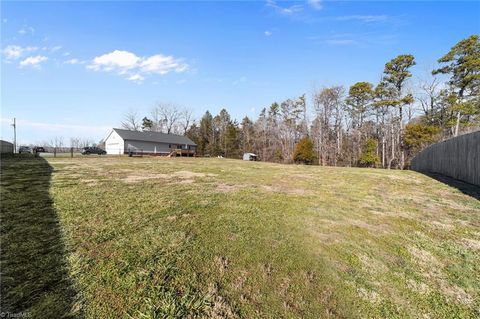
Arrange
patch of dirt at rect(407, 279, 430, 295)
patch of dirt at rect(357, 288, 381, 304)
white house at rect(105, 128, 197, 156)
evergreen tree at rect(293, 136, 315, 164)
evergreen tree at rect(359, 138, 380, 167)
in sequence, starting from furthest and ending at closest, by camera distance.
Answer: white house at rect(105, 128, 197, 156)
evergreen tree at rect(293, 136, 315, 164)
evergreen tree at rect(359, 138, 380, 167)
patch of dirt at rect(407, 279, 430, 295)
patch of dirt at rect(357, 288, 381, 304)

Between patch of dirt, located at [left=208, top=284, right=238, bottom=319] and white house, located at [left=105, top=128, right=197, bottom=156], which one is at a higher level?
white house, located at [left=105, top=128, right=197, bottom=156]

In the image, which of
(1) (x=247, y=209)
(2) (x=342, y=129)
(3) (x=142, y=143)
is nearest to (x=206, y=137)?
(3) (x=142, y=143)

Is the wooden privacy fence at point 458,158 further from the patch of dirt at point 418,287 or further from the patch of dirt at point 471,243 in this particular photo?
the patch of dirt at point 418,287

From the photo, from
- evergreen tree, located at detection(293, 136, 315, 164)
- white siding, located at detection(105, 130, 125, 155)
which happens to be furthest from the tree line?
white siding, located at detection(105, 130, 125, 155)

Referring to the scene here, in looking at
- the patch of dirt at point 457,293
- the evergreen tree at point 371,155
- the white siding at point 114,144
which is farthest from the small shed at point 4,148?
the evergreen tree at point 371,155

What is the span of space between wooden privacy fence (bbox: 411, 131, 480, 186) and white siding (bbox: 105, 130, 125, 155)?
30852mm

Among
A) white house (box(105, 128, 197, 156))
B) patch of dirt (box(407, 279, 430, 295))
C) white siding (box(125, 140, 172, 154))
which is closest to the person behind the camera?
patch of dirt (box(407, 279, 430, 295))

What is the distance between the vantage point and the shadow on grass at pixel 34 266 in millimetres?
1715

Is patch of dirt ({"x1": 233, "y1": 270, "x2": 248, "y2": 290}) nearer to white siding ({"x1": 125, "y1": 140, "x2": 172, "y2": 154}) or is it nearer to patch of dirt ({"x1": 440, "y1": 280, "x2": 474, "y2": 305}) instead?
patch of dirt ({"x1": 440, "y1": 280, "x2": 474, "y2": 305})

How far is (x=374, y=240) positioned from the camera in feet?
10.7

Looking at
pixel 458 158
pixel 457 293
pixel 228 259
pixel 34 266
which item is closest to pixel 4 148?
pixel 34 266

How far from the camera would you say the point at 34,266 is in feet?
6.97

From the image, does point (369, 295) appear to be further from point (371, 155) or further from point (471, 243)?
point (371, 155)

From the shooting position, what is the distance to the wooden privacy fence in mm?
7207
